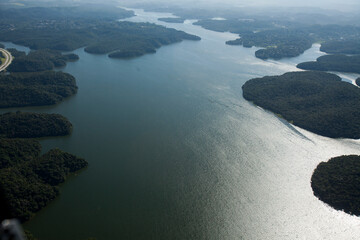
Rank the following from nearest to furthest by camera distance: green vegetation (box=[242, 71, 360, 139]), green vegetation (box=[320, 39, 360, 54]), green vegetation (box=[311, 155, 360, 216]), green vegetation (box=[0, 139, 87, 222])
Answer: green vegetation (box=[0, 139, 87, 222]), green vegetation (box=[311, 155, 360, 216]), green vegetation (box=[242, 71, 360, 139]), green vegetation (box=[320, 39, 360, 54])

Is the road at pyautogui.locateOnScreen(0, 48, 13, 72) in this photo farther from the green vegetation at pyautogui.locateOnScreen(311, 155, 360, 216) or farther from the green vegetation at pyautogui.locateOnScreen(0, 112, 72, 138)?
the green vegetation at pyautogui.locateOnScreen(311, 155, 360, 216)

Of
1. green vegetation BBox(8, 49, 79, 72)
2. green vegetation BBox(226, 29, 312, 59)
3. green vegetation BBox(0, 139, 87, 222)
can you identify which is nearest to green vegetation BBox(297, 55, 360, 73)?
green vegetation BBox(226, 29, 312, 59)

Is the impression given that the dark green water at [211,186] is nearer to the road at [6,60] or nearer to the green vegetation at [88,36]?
the road at [6,60]

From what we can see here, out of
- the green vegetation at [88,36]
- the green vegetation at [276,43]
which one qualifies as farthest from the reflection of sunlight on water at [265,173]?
the green vegetation at [88,36]

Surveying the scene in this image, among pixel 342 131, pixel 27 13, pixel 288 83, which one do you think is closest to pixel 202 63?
pixel 288 83

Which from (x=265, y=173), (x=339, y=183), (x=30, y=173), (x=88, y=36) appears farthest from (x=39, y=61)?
(x=339, y=183)

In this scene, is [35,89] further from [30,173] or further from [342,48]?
[342,48]
